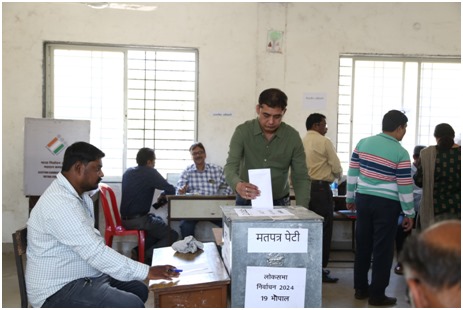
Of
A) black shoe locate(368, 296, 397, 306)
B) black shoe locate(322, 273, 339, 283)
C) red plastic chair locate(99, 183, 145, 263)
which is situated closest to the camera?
black shoe locate(368, 296, 397, 306)

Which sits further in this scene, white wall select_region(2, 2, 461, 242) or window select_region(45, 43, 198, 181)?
window select_region(45, 43, 198, 181)

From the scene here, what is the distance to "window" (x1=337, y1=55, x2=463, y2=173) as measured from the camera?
546 cm

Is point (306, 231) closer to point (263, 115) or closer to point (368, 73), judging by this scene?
point (263, 115)

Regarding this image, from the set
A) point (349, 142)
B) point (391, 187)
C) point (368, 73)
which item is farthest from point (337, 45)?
point (391, 187)

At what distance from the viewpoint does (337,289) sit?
3.98m

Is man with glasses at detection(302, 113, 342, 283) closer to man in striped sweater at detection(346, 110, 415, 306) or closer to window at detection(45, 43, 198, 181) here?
man in striped sweater at detection(346, 110, 415, 306)

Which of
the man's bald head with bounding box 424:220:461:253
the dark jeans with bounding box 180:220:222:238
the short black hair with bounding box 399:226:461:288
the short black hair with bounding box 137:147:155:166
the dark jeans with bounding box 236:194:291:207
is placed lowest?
the dark jeans with bounding box 180:220:222:238

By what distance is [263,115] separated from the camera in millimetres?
2488

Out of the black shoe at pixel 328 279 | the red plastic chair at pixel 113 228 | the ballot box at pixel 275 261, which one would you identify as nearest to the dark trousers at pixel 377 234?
the black shoe at pixel 328 279

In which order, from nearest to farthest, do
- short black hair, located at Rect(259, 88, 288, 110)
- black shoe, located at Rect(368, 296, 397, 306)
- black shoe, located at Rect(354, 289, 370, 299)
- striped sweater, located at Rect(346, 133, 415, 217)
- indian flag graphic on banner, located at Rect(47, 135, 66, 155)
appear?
short black hair, located at Rect(259, 88, 288, 110) < striped sweater, located at Rect(346, 133, 415, 217) < black shoe, located at Rect(368, 296, 397, 306) < black shoe, located at Rect(354, 289, 370, 299) < indian flag graphic on banner, located at Rect(47, 135, 66, 155)

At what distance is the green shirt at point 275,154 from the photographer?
2.62m

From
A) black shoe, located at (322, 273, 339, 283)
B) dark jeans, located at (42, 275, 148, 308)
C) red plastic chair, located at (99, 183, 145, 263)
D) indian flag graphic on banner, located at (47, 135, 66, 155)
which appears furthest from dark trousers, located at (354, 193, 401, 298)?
indian flag graphic on banner, located at (47, 135, 66, 155)

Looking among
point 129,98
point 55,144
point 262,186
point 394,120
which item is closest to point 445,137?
point 394,120

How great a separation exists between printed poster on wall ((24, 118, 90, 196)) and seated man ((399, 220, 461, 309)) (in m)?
4.33
